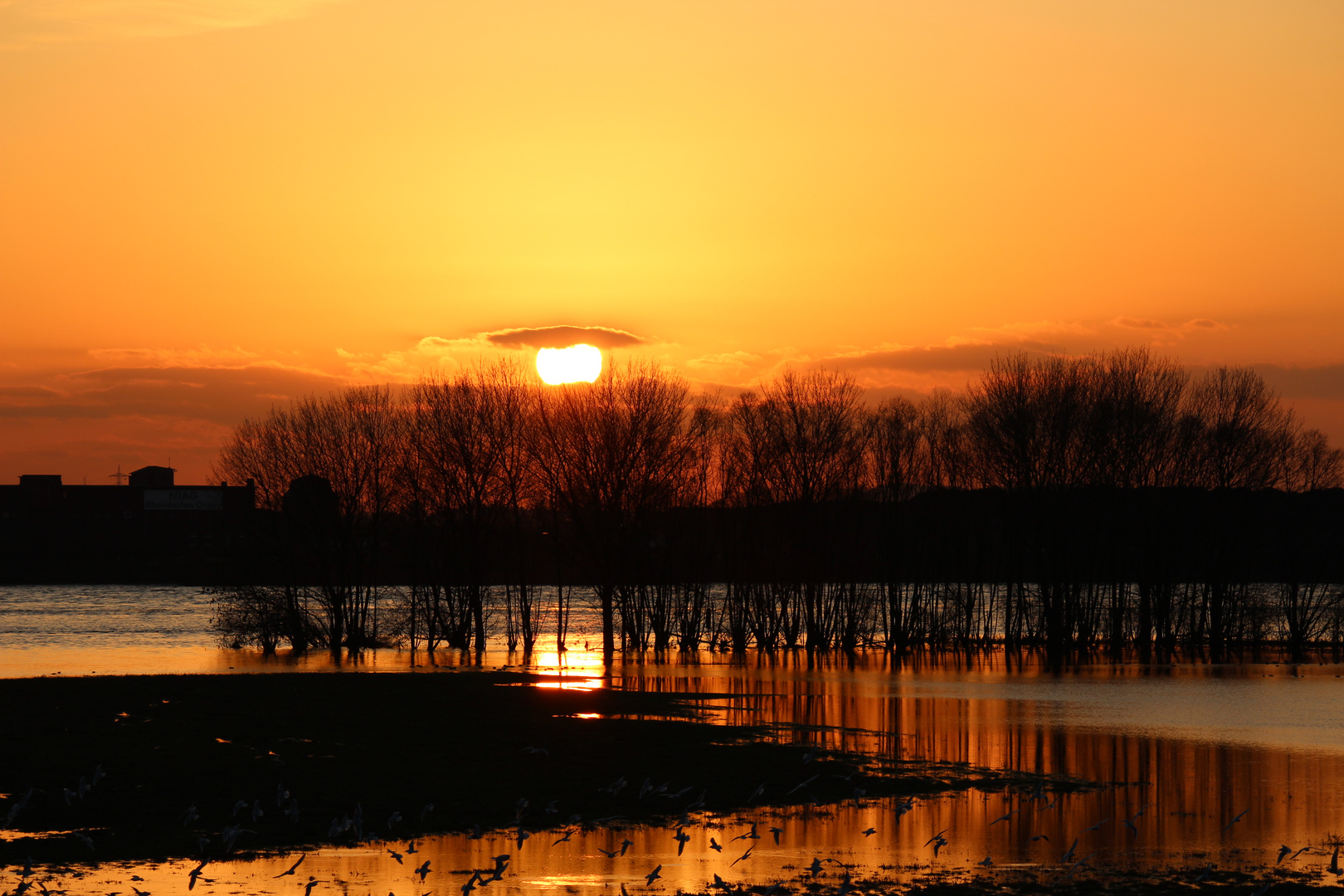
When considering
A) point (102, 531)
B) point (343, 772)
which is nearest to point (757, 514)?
point (343, 772)

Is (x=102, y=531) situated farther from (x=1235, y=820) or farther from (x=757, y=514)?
(x=1235, y=820)

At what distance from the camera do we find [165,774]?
19797 mm

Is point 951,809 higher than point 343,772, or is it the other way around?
point 343,772

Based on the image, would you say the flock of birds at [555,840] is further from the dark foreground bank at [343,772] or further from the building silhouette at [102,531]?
the building silhouette at [102,531]

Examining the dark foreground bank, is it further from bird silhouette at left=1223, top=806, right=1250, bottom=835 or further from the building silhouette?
the building silhouette

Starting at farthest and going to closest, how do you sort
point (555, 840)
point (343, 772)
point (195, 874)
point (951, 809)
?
point (343, 772)
point (951, 809)
point (555, 840)
point (195, 874)

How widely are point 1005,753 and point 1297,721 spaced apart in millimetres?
12300

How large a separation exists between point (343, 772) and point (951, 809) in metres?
10.2

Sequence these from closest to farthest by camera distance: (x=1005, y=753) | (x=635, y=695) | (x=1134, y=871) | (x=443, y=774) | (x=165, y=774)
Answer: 1. (x=1134, y=871)
2. (x=165, y=774)
3. (x=443, y=774)
4. (x=1005, y=753)
5. (x=635, y=695)

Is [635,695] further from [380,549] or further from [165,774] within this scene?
[380,549]

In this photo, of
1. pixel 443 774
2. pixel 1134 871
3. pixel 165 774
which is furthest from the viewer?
pixel 443 774

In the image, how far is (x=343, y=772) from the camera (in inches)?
834

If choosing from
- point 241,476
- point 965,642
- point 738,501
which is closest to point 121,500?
point 241,476

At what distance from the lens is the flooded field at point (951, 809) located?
48.0ft
